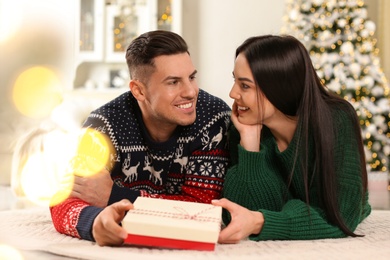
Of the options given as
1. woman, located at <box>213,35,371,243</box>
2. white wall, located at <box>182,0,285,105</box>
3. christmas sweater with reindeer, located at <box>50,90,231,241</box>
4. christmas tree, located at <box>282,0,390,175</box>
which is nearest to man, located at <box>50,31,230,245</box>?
christmas sweater with reindeer, located at <box>50,90,231,241</box>

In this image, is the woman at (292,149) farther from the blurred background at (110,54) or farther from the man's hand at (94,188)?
the blurred background at (110,54)

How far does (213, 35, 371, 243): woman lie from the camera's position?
59.2 inches

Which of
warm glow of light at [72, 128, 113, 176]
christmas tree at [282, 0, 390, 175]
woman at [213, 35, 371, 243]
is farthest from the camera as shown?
christmas tree at [282, 0, 390, 175]

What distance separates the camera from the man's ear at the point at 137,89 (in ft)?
6.03

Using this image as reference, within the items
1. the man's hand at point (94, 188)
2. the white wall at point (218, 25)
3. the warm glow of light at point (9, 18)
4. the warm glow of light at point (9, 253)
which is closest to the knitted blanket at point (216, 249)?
the warm glow of light at point (9, 253)

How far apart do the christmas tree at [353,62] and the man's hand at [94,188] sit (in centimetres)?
277

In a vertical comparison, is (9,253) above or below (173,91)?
below

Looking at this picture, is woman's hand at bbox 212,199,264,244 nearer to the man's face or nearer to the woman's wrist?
the woman's wrist

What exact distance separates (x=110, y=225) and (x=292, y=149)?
2.09 ft

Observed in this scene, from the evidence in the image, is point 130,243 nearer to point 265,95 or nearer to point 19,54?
point 265,95

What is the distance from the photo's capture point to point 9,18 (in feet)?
19.1

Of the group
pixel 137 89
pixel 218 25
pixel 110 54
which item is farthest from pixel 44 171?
pixel 218 25

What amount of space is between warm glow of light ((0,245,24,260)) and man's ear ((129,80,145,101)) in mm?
687

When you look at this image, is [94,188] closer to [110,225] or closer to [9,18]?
[110,225]
